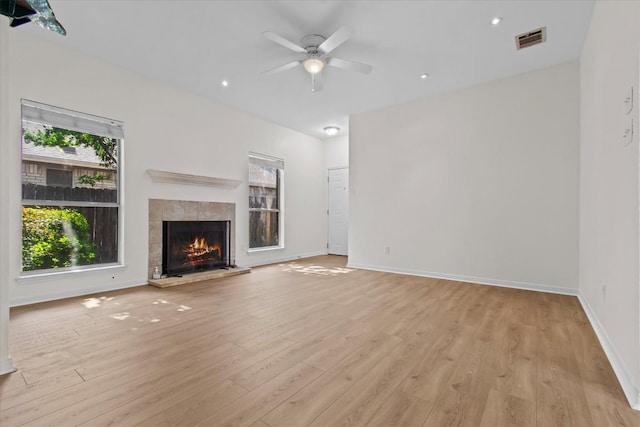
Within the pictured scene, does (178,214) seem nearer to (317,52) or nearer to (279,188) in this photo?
(279,188)

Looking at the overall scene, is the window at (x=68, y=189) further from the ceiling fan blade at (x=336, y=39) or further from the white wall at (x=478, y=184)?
the white wall at (x=478, y=184)

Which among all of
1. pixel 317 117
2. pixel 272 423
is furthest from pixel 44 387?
pixel 317 117

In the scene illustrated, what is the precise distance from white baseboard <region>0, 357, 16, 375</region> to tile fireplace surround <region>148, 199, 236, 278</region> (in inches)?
98.0

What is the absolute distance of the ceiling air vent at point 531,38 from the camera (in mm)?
3169

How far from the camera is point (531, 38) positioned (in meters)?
3.28

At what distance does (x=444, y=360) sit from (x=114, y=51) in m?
4.84

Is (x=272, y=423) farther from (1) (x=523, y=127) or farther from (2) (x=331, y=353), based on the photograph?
(1) (x=523, y=127)

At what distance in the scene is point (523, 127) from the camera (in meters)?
4.07

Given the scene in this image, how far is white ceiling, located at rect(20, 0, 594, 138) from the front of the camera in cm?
282

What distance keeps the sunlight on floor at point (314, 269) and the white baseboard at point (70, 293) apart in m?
2.42

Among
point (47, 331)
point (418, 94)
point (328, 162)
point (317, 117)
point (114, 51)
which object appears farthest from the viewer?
point (328, 162)

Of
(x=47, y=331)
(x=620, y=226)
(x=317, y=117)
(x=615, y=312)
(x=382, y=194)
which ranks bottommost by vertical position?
(x=47, y=331)

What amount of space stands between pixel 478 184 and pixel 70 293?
574 centimetres

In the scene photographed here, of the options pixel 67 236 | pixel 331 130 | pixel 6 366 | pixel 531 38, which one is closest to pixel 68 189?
pixel 67 236
